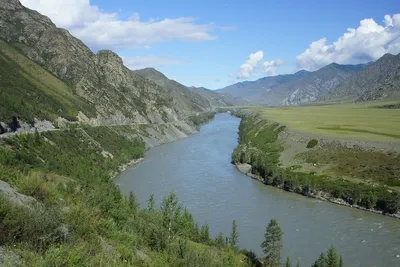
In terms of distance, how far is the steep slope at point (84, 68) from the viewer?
140625 mm

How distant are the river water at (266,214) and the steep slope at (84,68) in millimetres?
57679

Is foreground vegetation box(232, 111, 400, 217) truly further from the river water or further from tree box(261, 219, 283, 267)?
tree box(261, 219, 283, 267)

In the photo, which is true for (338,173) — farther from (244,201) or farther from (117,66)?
(117,66)

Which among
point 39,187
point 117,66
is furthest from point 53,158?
point 117,66

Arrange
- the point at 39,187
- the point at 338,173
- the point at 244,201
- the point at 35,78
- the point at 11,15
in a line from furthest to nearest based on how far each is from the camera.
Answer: the point at 11,15 < the point at 35,78 < the point at 338,173 < the point at 244,201 < the point at 39,187

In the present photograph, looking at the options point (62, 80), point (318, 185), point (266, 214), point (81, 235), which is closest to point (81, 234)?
point (81, 235)

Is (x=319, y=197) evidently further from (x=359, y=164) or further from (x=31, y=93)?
(x=31, y=93)

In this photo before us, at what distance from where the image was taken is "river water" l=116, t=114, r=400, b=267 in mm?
38719

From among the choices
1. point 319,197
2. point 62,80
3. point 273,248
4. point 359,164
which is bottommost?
point 319,197

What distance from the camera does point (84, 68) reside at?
154 meters

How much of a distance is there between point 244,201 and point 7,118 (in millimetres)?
50877

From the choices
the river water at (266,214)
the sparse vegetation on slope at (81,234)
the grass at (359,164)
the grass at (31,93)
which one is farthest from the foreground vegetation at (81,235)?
the grass at (31,93)

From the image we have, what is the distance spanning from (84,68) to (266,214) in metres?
126

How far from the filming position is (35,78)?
121 metres
